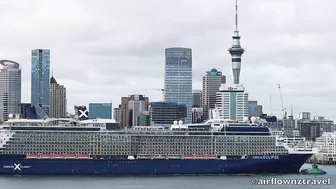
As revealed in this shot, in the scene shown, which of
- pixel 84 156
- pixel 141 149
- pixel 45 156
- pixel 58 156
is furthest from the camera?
pixel 141 149

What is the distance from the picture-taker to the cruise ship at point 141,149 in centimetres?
11294

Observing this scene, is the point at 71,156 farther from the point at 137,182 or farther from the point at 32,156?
the point at 137,182

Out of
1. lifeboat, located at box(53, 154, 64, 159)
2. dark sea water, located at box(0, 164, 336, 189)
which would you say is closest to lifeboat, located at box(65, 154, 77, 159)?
lifeboat, located at box(53, 154, 64, 159)

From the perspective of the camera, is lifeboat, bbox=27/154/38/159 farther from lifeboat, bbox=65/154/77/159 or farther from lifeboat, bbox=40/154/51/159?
lifeboat, bbox=65/154/77/159

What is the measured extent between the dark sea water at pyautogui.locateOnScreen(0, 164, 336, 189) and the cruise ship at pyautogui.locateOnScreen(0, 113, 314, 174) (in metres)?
3.14

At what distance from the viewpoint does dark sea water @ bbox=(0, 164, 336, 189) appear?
3866 inches

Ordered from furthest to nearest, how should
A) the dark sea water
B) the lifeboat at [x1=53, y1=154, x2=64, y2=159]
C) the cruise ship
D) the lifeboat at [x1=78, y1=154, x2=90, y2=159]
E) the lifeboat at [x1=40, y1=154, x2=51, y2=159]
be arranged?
the lifeboat at [x1=78, y1=154, x2=90, y2=159]
the lifeboat at [x1=53, y1=154, x2=64, y2=159]
the lifeboat at [x1=40, y1=154, x2=51, y2=159]
the cruise ship
the dark sea water

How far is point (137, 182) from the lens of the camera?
338 ft

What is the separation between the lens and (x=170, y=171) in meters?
113

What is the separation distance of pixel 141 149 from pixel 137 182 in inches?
516

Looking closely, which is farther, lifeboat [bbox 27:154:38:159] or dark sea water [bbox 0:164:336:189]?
lifeboat [bbox 27:154:38:159]

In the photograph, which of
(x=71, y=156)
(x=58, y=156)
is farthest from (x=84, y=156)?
(x=58, y=156)

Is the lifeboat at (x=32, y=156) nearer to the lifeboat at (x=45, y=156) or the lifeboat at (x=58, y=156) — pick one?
the lifeboat at (x=45, y=156)

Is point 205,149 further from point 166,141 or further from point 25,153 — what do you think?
point 25,153
